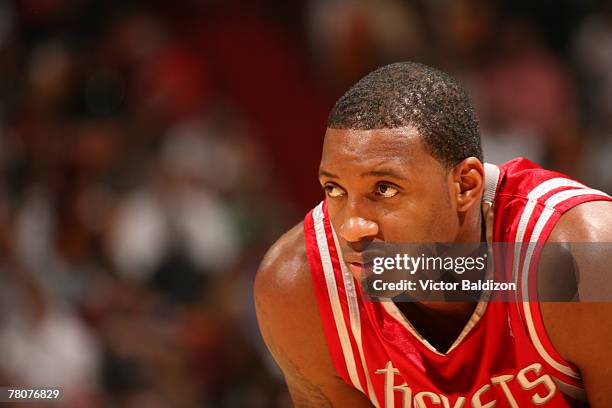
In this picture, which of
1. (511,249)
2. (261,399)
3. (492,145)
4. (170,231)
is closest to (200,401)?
(261,399)

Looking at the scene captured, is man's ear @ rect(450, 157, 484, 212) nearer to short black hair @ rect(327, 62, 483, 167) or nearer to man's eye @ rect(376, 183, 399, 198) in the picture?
short black hair @ rect(327, 62, 483, 167)

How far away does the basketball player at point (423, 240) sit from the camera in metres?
1.93

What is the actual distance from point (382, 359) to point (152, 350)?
2.23 metres

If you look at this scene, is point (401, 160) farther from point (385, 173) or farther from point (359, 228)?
point (359, 228)

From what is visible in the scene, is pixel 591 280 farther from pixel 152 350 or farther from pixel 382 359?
pixel 152 350

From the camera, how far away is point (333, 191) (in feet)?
6.58

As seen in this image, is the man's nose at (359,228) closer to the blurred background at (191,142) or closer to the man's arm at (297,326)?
the man's arm at (297,326)

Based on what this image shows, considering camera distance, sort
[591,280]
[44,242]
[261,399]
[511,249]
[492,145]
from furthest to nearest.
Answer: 1. [44,242]
2. [492,145]
3. [261,399]
4. [511,249]
5. [591,280]

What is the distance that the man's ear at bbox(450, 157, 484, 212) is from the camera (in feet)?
6.59

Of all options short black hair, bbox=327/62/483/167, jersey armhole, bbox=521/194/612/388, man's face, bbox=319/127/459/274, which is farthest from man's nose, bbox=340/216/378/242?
jersey armhole, bbox=521/194/612/388

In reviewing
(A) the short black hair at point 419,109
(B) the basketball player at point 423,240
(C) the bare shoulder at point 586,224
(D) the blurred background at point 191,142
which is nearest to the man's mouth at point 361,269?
(B) the basketball player at point 423,240

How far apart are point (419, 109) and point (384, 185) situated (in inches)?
6.8

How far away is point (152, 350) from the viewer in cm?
423

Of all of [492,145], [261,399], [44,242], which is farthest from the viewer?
[44,242]
